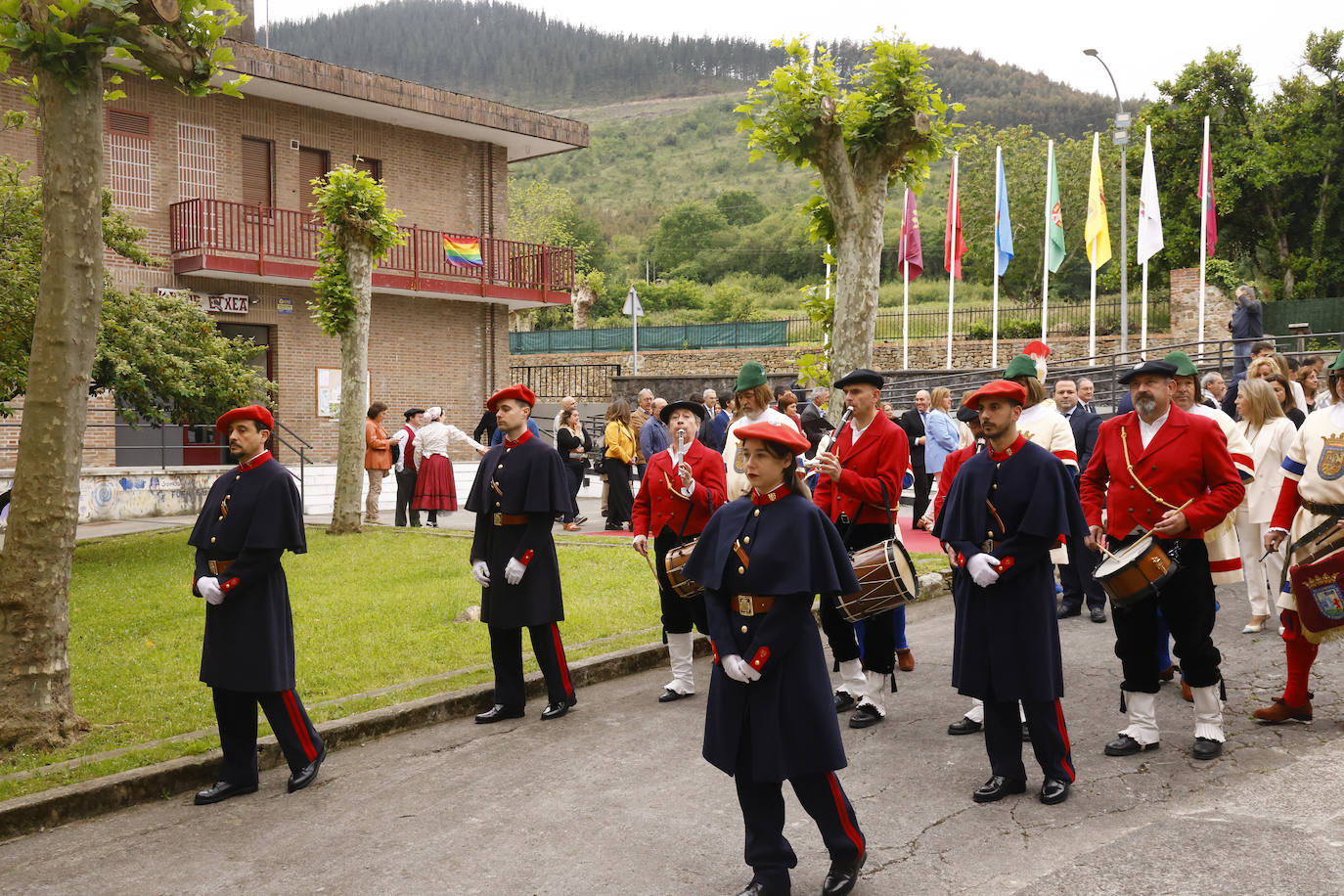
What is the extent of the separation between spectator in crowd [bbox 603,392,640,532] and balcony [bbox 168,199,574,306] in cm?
637

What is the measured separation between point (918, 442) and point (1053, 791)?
10.1m

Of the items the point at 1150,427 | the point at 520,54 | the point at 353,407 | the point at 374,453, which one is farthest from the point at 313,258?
the point at 520,54

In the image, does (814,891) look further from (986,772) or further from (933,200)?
(933,200)

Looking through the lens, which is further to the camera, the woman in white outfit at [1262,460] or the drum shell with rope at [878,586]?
the woman in white outfit at [1262,460]

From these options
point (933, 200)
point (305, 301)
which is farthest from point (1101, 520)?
point (933, 200)

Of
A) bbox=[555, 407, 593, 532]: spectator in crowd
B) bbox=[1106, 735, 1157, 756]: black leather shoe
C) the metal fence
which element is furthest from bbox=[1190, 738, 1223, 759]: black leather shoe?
the metal fence

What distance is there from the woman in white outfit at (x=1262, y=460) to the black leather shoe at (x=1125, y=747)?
10.7 ft

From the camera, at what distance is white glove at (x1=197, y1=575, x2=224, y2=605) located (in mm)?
5586

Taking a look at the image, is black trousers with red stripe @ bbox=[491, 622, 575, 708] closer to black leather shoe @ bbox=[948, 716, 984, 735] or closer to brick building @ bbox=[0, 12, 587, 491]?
black leather shoe @ bbox=[948, 716, 984, 735]

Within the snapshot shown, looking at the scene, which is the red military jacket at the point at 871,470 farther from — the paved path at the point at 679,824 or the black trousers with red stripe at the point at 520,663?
the black trousers with red stripe at the point at 520,663

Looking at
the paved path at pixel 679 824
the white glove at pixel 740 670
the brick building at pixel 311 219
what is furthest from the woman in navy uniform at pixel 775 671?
the brick building at pixel 311 219

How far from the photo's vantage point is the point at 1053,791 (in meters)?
5.21

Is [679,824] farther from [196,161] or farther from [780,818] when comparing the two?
[196,161]

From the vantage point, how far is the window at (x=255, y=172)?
79.3 ft
